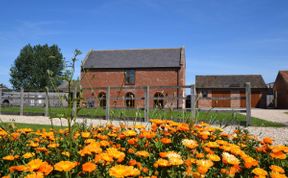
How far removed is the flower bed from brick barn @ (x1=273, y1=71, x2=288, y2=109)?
1588 inches

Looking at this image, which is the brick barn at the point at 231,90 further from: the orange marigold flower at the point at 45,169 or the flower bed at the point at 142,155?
the orange marigold flower at the point at 45,169

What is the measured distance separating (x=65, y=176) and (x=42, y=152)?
0.79 metres

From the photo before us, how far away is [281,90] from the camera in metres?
41.3

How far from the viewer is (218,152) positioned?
233 centimetres

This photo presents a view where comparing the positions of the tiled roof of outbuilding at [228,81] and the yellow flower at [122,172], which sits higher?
the tiled roof of outbuilding at [228,81]

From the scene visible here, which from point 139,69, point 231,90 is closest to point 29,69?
point 139,69

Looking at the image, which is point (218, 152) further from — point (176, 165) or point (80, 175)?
point (80, 175)

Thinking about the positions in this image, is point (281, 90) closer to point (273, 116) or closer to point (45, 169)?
point (273, 116)

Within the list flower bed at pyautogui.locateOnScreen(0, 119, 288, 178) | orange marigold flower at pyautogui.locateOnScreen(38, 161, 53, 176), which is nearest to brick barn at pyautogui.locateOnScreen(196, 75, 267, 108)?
flower bed at pyautogui.locateOnScreen(0, 119, 288, 178)

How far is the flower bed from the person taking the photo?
1.65 meters

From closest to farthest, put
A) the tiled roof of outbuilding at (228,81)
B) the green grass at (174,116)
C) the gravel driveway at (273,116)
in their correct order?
1. the green grass at (174,116)
2. the gravel driveway at (273,116)
3. the tiled roof of outbuilding at (228,81)

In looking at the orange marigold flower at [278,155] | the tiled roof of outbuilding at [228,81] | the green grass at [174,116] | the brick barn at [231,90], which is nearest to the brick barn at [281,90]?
the brick barn at [231,90]

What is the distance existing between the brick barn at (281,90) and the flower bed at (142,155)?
4034 centimetres

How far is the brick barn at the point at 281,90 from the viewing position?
39528mm
